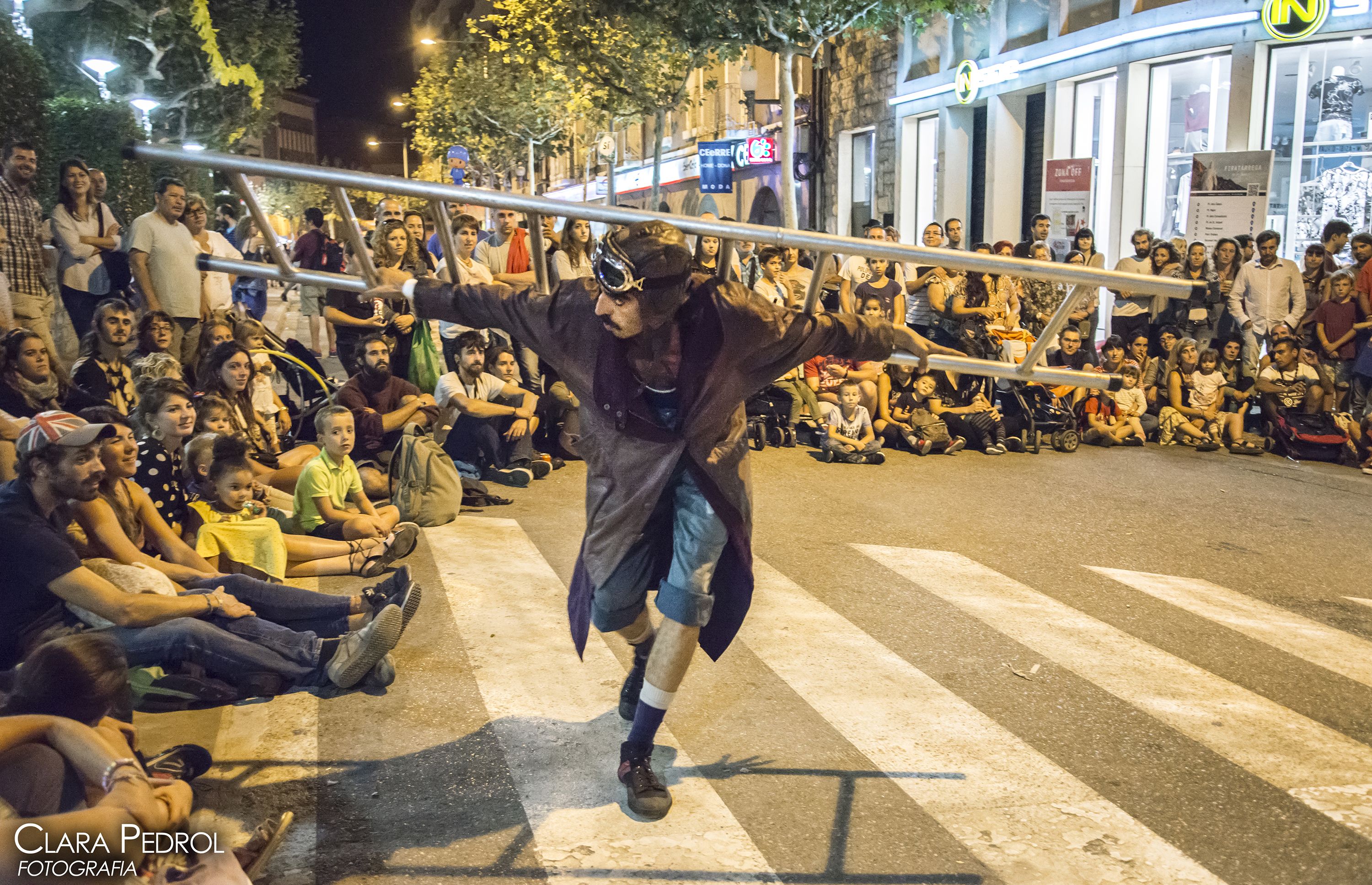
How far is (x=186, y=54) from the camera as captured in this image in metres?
28.0

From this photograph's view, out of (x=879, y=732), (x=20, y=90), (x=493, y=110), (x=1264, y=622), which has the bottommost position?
(x=1264, y=622)

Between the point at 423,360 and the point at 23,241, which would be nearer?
the point at 23,241

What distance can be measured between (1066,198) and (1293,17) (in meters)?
3.46

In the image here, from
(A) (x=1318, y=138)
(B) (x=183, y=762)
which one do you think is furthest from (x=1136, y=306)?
(B) (x=183, y=762)

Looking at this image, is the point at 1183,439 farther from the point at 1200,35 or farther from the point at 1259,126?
the point at 1200,35

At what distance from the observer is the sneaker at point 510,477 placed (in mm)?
8586

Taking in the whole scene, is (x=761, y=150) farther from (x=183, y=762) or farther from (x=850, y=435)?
(x=183, y=762)

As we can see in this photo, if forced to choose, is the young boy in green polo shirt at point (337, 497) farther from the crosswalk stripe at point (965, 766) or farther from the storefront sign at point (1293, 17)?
the storefront sign at point (1293, 17)

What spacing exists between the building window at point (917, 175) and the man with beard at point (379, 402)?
17203 mm

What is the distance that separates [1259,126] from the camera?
15.2 meters

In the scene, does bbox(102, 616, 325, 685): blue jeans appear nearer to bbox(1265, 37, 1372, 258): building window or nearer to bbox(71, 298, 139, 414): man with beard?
bbox(71, 298, 139, 414): man with beard

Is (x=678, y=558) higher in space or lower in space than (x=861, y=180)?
lower

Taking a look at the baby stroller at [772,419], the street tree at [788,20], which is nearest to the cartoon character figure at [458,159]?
the street tree at [788,20]

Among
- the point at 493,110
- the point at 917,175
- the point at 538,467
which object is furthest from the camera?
the point at 493,110
